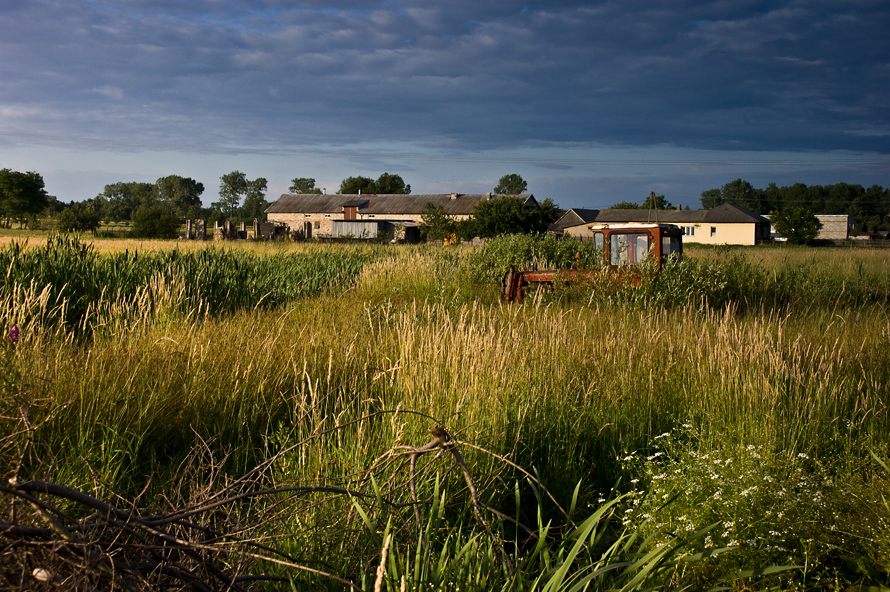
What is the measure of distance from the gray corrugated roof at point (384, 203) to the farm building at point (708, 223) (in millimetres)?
10931

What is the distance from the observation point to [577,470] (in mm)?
3680

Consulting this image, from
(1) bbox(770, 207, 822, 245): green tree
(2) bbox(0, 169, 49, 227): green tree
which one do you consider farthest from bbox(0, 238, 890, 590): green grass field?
(2) bbox(0, 169, 49, 227): green tree

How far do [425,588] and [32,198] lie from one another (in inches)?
3370

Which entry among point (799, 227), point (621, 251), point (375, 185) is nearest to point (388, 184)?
point (375, 185)

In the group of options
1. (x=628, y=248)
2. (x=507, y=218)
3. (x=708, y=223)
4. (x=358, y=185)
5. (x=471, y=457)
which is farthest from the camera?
(x=358, y=185)

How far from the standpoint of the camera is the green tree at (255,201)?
13938 cm

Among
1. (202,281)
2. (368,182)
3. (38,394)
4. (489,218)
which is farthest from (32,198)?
(38,394)

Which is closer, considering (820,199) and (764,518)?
(764,518)

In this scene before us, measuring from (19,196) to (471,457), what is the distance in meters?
83.2

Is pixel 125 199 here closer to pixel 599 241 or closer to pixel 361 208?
pixel 361 208

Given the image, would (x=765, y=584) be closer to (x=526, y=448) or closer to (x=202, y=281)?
(x=526, y=448)

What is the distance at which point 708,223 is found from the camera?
236 feet

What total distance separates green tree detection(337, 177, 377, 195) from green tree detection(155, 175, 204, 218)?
156 feet

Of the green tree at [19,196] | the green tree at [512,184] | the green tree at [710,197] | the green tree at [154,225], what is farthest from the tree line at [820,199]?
the green tree at [19,196]
